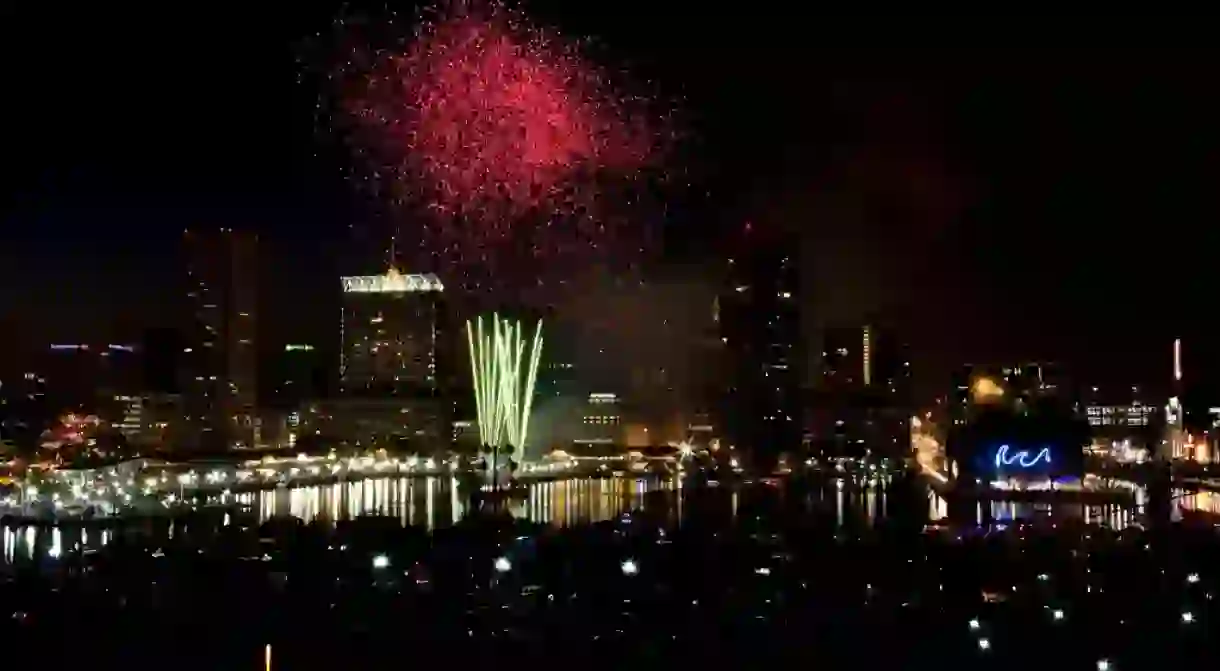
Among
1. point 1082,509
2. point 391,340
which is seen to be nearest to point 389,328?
point 391,340

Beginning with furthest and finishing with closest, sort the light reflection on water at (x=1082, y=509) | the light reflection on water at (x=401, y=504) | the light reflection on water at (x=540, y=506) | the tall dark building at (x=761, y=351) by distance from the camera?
the tall dark building at (x=761, y=351), the light reflection on water at (x=1082, y=509), the light reflection on water at (x=540, y=506), the light reflection on water at (x=401, y=504)

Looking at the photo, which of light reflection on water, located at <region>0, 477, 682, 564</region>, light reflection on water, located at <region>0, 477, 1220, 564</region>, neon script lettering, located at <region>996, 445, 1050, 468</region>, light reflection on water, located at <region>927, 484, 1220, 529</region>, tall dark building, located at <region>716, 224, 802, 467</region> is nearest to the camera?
light reflection on water, located at <region>0, 477, 682, 564</region>

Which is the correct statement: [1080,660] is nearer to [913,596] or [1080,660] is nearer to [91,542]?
[913,596]

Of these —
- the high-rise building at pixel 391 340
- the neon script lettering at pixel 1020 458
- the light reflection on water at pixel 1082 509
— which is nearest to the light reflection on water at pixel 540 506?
the light reflection on water at pixel 1082 509

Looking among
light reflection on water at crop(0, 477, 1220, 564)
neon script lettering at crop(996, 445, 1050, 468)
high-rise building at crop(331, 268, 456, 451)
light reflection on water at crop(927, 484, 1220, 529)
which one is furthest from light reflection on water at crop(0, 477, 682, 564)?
high-rise building at crop(331, 268, 456, 451)

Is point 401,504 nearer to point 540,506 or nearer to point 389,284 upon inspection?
point 540,506

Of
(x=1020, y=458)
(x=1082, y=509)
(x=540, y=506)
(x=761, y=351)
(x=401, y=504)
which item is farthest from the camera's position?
(x=761, y=351)

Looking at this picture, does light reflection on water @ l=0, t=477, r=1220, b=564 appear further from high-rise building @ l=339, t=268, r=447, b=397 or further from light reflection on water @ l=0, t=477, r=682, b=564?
high-rise building @ l=339, t=268, r=447, b=397

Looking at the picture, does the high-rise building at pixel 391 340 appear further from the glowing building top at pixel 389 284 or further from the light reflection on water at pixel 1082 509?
the light reflection on water at pixel 1082 509

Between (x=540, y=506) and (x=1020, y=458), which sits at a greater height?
(x=1020, y=458)
